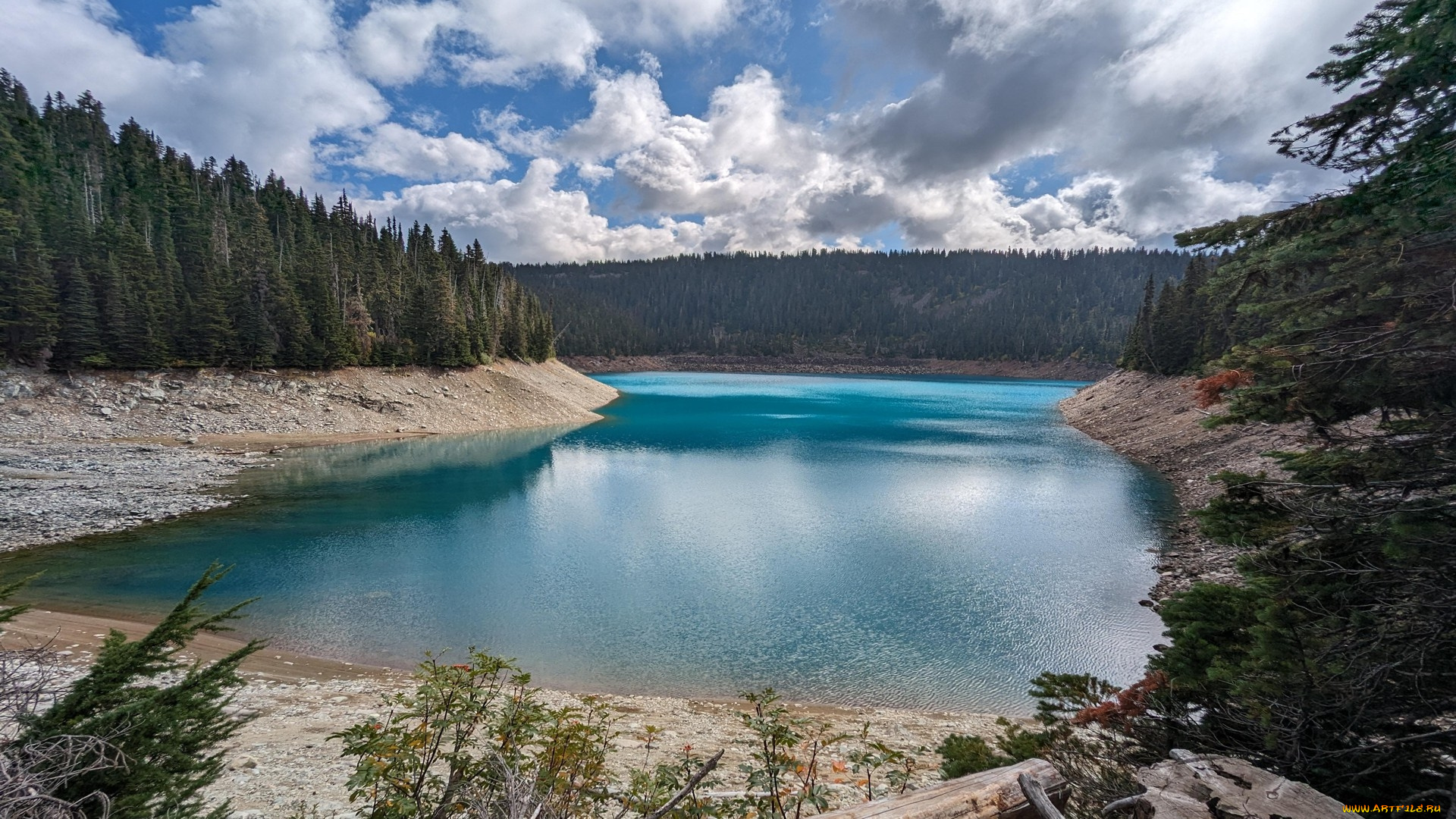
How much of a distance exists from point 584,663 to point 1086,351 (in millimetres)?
140605

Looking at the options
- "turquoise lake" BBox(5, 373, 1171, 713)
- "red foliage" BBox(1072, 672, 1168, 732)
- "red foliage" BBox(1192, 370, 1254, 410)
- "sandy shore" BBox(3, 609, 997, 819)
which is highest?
"red foliage" BBox(1192, 370, 1254, 410)

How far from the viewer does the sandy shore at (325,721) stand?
656 centimetres

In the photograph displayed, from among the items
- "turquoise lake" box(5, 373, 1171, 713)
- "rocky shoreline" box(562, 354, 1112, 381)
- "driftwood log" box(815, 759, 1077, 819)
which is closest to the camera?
"driftwood log" box(815, 759, 1077, 819)

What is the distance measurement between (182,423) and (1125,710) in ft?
145

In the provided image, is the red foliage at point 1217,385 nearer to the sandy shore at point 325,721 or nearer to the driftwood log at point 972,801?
the driftwood log at point 972,801

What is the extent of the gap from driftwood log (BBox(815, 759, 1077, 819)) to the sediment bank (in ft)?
78.8

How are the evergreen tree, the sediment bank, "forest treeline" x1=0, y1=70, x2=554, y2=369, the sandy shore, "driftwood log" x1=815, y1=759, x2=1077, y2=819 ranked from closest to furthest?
1. "driftwood log" x1=815, y1=759, x2=1077, y2=819
2. the evergreen tree
3. the sandy shore
4. the sediment bank
5. "forest treeline" x1=0, y1=70, x2=554, y2=369

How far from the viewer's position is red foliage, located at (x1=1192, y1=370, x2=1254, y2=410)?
6277mm

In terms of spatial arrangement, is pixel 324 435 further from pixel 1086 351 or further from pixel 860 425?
pixel 1086 351

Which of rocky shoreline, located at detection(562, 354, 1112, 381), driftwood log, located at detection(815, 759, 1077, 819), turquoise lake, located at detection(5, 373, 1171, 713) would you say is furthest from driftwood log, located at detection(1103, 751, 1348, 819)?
rocky shoreline, located at detection(562, 354, 1112, 381)

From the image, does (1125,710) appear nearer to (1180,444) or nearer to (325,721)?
(325,721)

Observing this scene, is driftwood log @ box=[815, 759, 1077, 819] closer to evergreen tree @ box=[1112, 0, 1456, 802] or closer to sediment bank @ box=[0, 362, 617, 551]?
evergreen tree @ box=[1112, 0, 1456, 802]

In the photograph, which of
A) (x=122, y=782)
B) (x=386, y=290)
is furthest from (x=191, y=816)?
(x=386, y=290)

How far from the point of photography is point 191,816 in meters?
3.52
